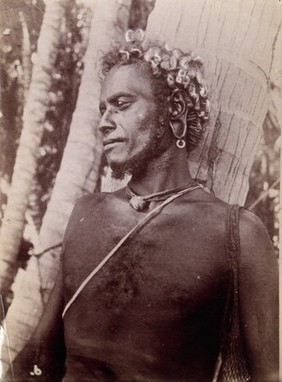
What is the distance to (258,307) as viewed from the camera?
319 centimetres

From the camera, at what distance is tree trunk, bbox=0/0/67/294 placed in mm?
3562

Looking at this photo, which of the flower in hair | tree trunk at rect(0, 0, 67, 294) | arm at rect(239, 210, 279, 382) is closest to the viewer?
→ arm at rect(239, 210, 279, 382)

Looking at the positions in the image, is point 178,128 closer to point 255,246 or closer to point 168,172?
point 168,172

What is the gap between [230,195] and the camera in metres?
3.38

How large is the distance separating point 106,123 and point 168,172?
0.40 meters

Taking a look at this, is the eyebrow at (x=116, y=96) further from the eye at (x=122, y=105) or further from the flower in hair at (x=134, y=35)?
the flower in hair at (x=134, y=35)

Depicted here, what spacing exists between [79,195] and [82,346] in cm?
76

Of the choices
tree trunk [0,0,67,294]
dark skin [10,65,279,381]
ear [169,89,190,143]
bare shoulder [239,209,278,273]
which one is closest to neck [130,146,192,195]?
dark skin [10,65,279,381]

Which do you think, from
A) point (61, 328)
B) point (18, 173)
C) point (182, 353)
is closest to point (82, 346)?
point (61, 328)

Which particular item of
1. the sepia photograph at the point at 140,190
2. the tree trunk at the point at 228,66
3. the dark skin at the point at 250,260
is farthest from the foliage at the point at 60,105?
the tree trunk at the point at 228,66

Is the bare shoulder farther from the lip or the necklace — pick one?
the lip

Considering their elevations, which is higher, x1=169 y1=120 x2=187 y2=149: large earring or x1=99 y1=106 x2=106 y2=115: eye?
x1=169 y1=120 x2=187 y2=149: large earring

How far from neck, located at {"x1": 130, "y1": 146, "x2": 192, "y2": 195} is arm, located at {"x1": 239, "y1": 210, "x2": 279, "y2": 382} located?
0.40m

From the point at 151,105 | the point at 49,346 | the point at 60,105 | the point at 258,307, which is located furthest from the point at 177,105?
the point at 49,346
